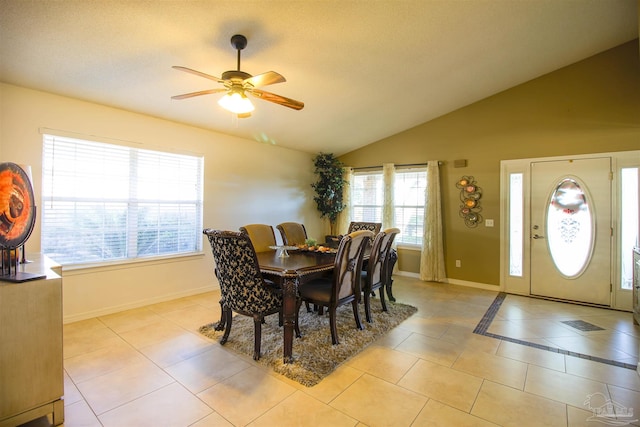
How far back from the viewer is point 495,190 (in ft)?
15.7

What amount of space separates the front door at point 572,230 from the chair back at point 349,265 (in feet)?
10.3

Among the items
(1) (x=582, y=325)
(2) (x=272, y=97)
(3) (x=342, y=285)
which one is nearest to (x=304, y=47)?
(2) (x=272, y=97)

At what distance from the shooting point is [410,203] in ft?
18.7

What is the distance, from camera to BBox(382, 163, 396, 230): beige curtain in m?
5.81

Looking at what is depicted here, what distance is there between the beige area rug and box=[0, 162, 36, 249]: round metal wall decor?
70.0 inches

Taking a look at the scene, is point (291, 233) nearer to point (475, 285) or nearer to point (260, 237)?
point (260, 237)

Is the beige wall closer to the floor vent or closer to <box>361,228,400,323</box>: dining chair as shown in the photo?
the floor vent

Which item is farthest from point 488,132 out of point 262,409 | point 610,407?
point 262,409

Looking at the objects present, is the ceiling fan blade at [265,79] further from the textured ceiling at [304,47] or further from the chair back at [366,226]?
the chair back at [366,226]

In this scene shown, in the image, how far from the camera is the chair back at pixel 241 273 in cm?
239

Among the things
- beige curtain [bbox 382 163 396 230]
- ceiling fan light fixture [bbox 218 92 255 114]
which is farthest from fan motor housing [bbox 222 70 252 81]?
beige curtain [bbox 382 163 396 230]

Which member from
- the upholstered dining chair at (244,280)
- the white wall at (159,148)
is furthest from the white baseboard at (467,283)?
the upholstered dining chair at (244,280)

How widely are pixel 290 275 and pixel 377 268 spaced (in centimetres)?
152

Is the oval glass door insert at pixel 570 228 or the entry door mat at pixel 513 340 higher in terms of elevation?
the oval glass door insert at pixel 570 228
